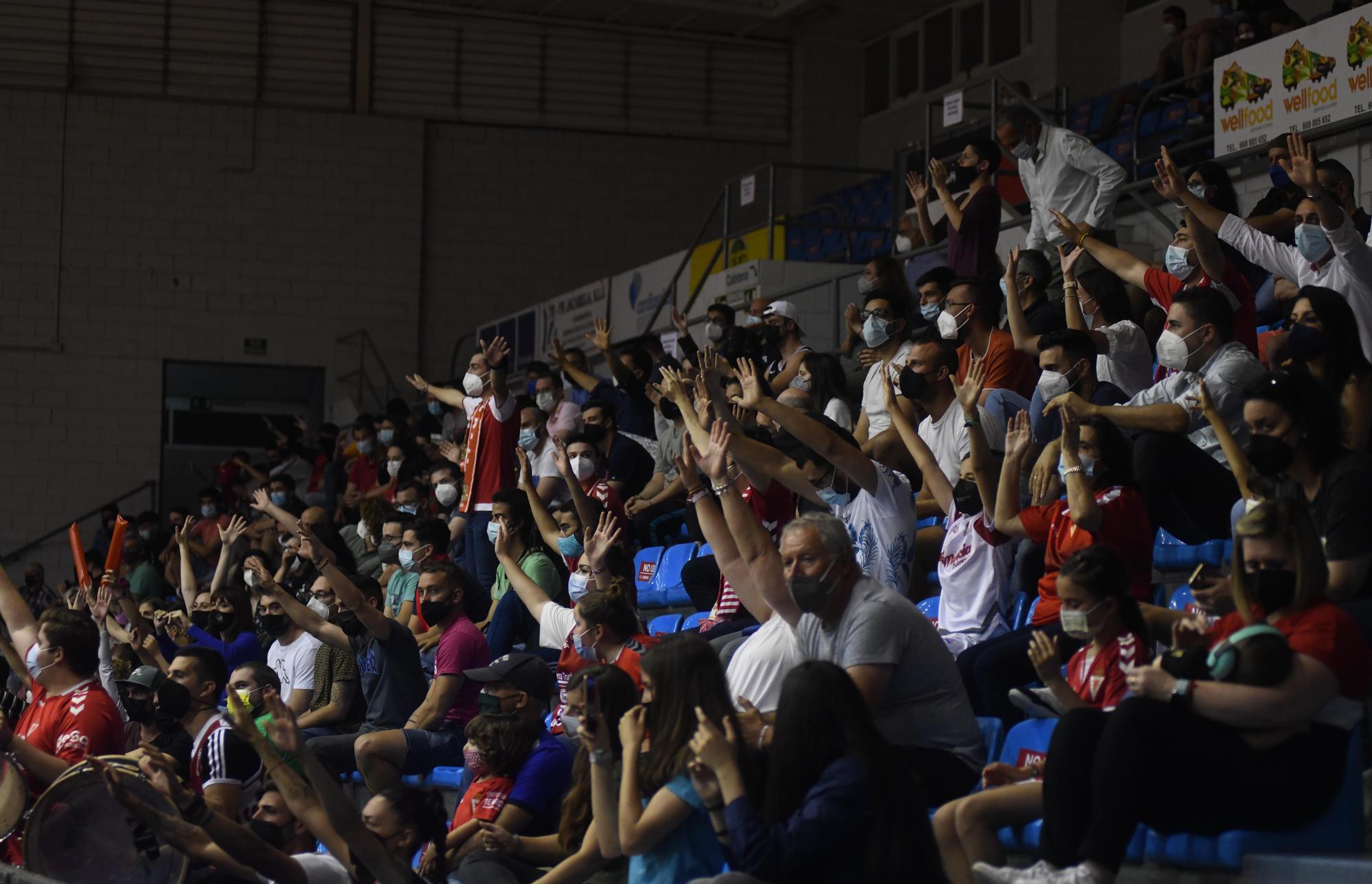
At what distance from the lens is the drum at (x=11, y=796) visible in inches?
215

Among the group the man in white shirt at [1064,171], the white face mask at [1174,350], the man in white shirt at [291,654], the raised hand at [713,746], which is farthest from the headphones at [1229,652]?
the man in white shirt at [1064,171]

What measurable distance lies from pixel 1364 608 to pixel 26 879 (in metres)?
3.61

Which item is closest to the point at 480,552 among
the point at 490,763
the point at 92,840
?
the point at 490,763

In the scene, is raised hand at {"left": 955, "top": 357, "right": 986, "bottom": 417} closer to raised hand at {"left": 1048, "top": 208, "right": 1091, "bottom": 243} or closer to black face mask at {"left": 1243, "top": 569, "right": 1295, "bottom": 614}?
raised hand at {"left": 1048, "top": 208, "right": 1091, "bottom": 243}

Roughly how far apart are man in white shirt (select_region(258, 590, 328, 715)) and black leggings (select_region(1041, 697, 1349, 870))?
491cm

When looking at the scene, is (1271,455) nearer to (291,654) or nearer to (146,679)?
(146,679)

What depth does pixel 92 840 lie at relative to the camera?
15.5 ft

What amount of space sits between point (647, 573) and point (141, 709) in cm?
260

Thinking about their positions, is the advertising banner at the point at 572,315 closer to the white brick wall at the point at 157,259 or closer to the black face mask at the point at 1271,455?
the white brick wall at the point at 157,259

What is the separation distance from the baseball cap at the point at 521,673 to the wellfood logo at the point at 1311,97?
5506 mm

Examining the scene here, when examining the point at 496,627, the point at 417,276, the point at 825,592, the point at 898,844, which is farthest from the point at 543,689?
the point at 417,276

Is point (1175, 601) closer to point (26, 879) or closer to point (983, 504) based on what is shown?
point (983, 504)

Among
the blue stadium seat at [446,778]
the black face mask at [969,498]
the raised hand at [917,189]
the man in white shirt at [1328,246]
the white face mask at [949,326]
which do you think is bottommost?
the blue stadium seat at [446,778]

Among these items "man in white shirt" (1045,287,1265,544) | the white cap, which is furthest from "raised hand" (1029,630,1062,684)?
the white cap
